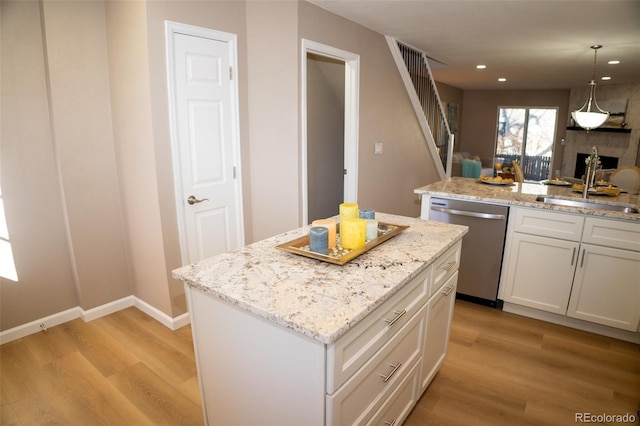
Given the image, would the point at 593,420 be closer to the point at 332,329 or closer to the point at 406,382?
the point at 406,382

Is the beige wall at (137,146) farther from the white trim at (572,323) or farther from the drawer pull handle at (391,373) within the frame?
the white trim at (572,323)

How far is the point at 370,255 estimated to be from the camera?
1649mm

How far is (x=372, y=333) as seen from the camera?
51.3 inches

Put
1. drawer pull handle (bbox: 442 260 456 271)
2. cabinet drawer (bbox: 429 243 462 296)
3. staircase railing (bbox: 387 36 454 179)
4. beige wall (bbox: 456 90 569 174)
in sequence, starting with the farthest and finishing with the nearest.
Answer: beige wall (bbox: 456 90 569 174) → staircase railing (bbox: 387 36 454 179) → drawer pull handle (bbox: 442 260 456 271) → cabinet drawer (bbox: 429 243 462 296)

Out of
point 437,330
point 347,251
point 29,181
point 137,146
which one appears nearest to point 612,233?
point 437,330

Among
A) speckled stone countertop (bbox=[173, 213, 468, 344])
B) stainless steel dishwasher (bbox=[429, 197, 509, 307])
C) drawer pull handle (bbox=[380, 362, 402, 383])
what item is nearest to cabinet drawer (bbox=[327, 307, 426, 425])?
drawer pull handle (bbox=[380, 362, 402, 383])

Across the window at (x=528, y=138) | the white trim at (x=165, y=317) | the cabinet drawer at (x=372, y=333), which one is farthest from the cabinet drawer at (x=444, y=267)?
the window at (x=528, y=138)

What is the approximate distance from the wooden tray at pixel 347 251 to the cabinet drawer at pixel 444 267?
0.25 meters

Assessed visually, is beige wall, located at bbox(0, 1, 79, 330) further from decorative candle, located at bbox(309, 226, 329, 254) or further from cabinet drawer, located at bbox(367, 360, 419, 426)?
cabinet drawer, located at bbox(367, 360, 419, 426)

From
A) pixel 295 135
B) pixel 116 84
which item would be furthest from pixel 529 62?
pixel 116 84

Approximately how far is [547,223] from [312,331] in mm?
2368

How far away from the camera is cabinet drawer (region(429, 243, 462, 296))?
178cm

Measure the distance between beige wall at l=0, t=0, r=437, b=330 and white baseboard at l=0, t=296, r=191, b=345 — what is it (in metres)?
0.05

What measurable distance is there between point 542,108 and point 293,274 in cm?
1058
